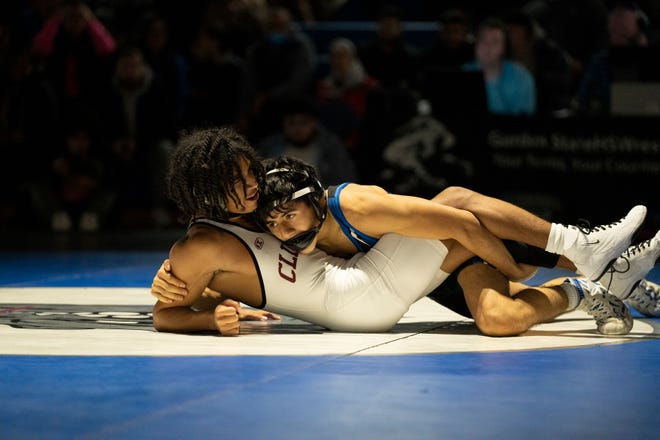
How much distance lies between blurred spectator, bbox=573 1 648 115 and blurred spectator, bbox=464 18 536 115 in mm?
424

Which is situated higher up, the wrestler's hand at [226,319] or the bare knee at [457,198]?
the bare knee at [457,198]

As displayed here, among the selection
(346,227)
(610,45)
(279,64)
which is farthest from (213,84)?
(346,227)

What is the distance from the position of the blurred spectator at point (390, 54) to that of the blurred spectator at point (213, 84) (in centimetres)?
118

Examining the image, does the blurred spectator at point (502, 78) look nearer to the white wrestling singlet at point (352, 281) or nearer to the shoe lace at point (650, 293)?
the shoe lace at point (650, 293)

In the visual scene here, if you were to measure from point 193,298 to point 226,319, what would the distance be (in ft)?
0.66

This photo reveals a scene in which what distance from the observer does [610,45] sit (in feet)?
29.5

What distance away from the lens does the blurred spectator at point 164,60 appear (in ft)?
33.9

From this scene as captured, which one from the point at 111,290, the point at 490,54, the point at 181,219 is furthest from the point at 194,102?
the point at 181,219

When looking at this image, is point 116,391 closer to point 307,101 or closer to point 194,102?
point 307,101

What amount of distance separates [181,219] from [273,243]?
0.37m

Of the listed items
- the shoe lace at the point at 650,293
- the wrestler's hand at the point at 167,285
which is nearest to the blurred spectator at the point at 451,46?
the shoe lace at the point at 650,293

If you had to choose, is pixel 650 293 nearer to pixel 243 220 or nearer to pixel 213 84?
pixel 243 220

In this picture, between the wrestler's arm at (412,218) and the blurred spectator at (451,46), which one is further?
the blurred spectator at (451,46)

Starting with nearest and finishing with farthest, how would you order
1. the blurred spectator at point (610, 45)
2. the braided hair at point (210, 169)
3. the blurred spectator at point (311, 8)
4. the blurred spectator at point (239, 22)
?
the braided hair at point (210, 169)
the blurred spectator at point (610, 45)
the blurred spectator at point (239, 22)
the blurred spectator at point (311, 8)
